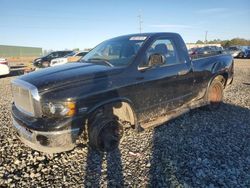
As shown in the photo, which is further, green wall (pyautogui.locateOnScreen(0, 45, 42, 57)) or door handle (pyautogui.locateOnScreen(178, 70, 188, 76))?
green wall (pyautogui.locateOnScreen(0, 45, 42, 57))

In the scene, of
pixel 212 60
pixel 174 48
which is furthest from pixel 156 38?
pixel 212 60

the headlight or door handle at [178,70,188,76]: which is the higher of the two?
door handle at [178,70,188,76]

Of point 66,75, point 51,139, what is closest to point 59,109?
point 51,139

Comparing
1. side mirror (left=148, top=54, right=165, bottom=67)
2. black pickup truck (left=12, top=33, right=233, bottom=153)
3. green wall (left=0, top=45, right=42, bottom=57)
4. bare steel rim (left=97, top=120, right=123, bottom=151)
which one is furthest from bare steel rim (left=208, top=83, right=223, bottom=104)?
green wall (left=0, top=45, right=42, bottom=57)

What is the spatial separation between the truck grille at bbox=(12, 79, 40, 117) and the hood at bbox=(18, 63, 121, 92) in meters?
0.09

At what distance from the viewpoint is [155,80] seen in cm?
466

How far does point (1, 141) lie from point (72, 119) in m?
2.21

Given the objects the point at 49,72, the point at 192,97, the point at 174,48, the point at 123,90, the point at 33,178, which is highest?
the point at 174,48

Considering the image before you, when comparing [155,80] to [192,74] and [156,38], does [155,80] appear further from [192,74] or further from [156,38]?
[192,74]

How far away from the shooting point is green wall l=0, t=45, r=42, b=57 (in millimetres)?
57281

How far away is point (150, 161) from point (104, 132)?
2.88 ft

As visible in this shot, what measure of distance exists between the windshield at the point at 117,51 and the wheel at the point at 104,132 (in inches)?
41.2

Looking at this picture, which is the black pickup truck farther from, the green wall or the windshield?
the green wall

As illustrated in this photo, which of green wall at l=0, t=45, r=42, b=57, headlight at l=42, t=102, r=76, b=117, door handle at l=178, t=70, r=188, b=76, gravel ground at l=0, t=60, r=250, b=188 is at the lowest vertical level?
gravel ground at l=0, t=60, r=250, b=188
